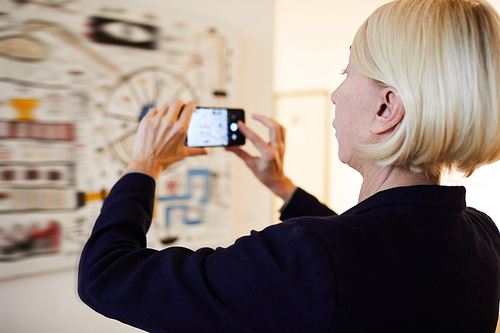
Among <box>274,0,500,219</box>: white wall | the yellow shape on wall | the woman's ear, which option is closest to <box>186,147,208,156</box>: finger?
the woman's ear

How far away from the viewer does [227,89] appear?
1586 mm

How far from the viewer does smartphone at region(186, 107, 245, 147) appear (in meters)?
0.98

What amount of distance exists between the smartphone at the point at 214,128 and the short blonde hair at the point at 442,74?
54cm

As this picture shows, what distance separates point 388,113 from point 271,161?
486 millimetres

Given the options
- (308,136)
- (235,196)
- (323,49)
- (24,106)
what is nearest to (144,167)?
(24,106)

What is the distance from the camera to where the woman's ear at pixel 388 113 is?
52 centimetres

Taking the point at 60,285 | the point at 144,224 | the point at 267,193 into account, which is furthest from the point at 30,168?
the point at 267,193

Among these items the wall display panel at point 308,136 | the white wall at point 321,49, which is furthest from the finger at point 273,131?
the wall display panel at point 308,136

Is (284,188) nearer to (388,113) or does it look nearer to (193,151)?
(193,151)

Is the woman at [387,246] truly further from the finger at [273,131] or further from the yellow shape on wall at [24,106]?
the yellow shape on wall at [24,106]

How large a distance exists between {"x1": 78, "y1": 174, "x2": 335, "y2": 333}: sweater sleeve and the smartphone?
46cm

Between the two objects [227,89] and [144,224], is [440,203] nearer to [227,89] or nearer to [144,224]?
[144,224]

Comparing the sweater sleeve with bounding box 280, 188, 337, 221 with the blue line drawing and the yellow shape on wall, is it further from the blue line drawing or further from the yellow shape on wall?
the yellow shape on wall

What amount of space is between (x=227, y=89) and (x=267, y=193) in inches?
21.8
